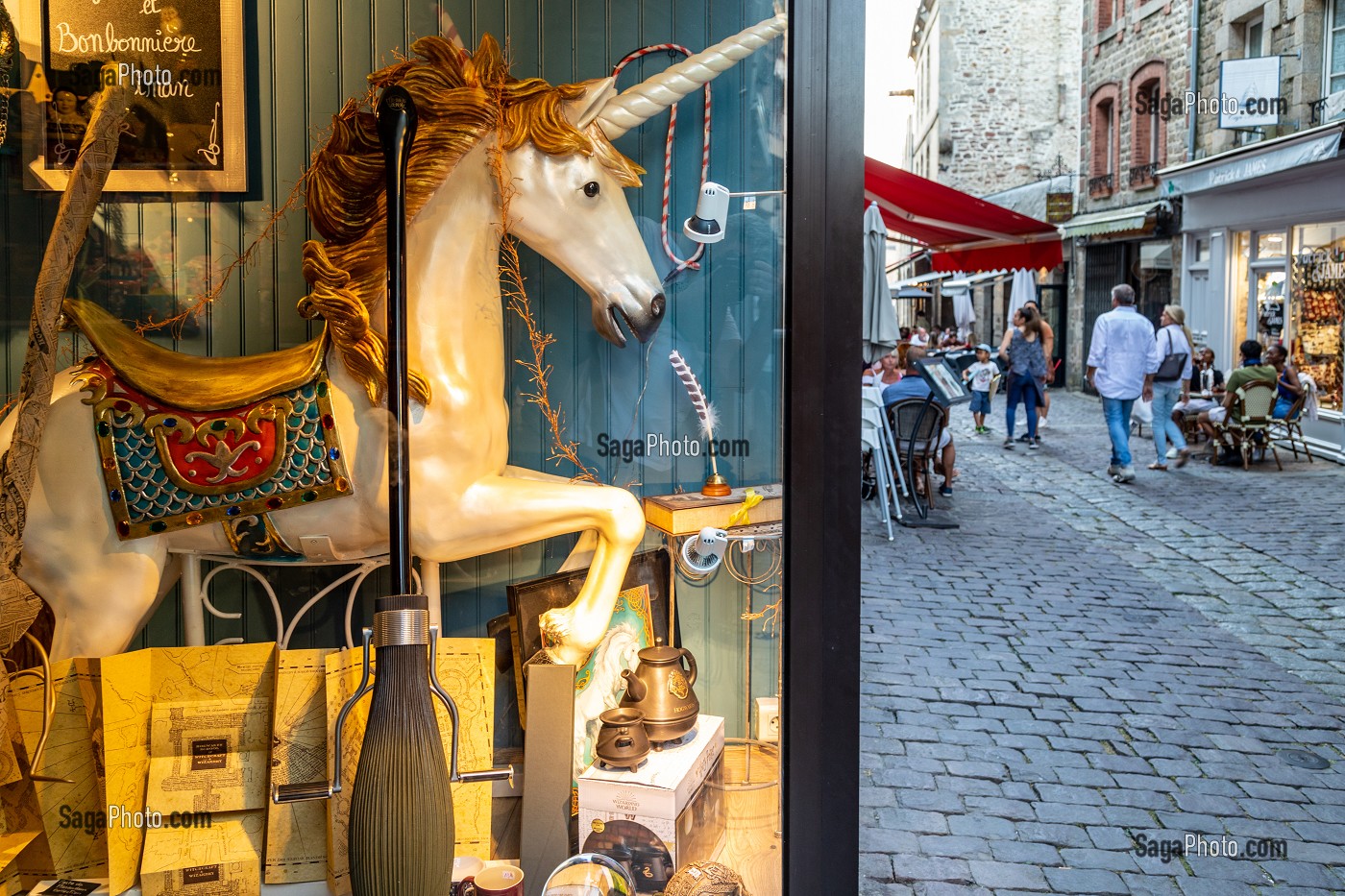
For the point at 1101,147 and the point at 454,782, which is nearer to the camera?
the point at 454,782

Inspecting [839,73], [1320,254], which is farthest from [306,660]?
[1320,254]

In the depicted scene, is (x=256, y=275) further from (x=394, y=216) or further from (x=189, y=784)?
(x=189, y=784)

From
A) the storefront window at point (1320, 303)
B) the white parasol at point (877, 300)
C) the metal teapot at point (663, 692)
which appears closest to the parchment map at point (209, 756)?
the metal teapot at point (663, 692)

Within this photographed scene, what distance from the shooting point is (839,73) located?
2.57 meters

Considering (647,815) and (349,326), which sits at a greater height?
(349,326)

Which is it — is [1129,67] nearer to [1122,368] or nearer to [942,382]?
[1122,368]

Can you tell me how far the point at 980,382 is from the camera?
15.5 m

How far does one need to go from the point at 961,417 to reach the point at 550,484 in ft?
57.6

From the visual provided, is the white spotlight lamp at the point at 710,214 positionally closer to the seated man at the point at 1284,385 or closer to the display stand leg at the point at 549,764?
the display stand leg at the point at 549,764

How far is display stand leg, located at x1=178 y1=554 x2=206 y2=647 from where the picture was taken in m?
2.57

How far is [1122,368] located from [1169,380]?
108 centimetres

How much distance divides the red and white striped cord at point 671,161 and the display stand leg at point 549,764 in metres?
0.97

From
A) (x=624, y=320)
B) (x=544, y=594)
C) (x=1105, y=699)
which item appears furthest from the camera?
(x=1105, y=699)

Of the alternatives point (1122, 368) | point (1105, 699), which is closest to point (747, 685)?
point (1105, 699)
